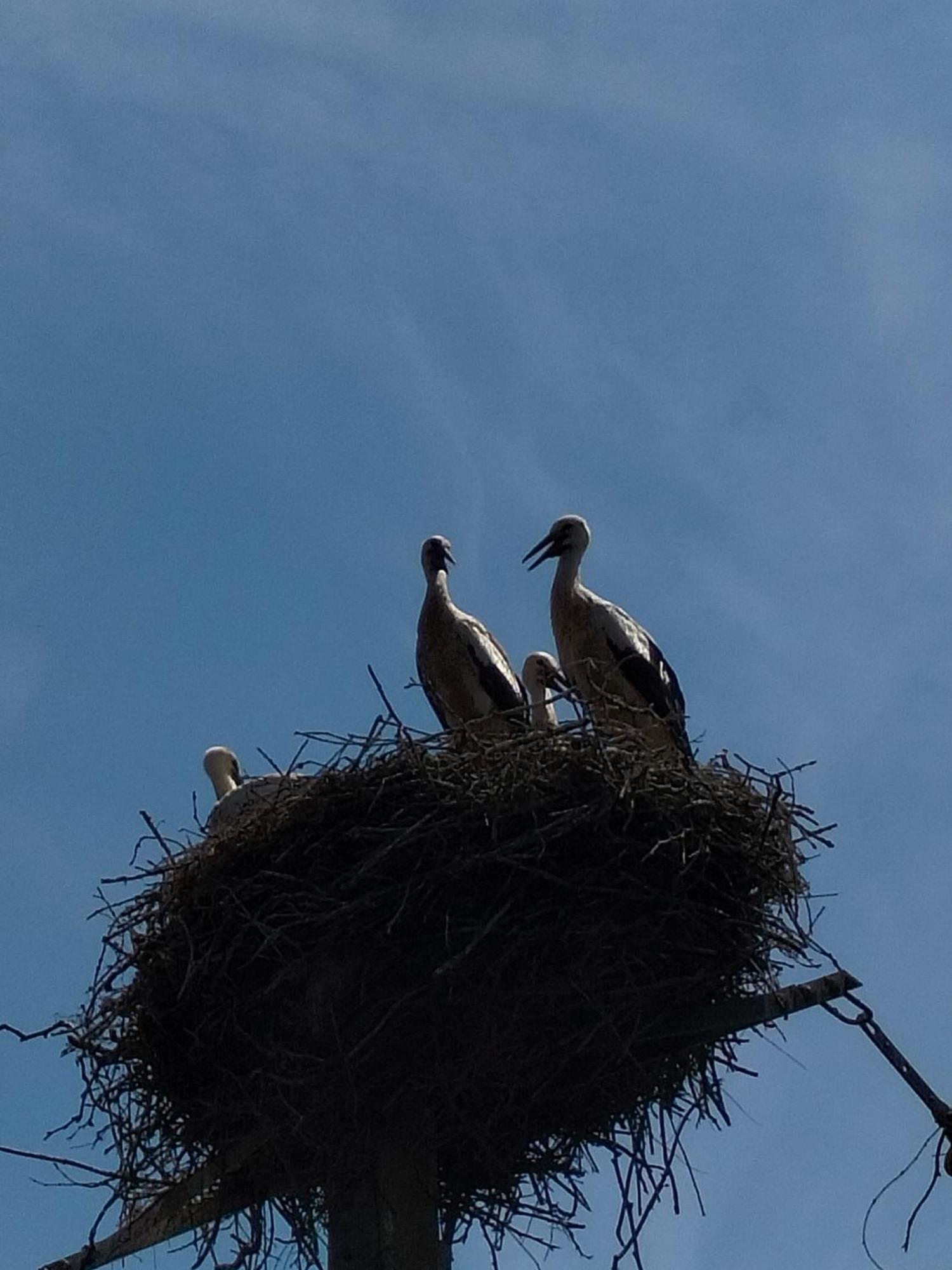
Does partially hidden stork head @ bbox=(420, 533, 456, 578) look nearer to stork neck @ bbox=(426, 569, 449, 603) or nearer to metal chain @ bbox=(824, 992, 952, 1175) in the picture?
stork neck @ bbox=(426, 569, 449, 603)

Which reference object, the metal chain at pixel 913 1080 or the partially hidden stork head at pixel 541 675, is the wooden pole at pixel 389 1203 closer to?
the metal chain at pixel 913 1080

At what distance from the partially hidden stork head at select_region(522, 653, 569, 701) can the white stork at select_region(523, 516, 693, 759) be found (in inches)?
3.4

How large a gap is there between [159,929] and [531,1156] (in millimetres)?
1076

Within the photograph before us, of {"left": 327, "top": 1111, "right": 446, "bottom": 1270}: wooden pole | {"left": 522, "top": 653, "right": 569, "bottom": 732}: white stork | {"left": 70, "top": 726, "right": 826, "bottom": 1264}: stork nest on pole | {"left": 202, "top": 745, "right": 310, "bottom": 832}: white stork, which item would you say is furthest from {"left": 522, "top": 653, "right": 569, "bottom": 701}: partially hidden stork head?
{"left": 327, "top": 1111, "right": 446, "bottom": 1270}: wooden pole

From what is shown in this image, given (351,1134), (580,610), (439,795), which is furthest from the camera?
(580,610)

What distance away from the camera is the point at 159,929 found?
17.1 feet

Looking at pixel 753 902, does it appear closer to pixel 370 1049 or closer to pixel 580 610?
pixel 370 1049

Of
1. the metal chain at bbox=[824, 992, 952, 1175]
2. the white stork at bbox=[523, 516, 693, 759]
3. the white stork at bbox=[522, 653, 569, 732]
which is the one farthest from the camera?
the white stork at bbox=[522, 653, 569, 732]

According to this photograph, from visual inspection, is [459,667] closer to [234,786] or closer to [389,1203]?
[234,786]

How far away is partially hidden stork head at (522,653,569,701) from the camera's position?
7.47 m

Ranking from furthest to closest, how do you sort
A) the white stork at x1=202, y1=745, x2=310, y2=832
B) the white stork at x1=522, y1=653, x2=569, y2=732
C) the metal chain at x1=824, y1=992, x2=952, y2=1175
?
the white stork at x1=522, y1=653, x2=569, y2=732 < the white stork at x1=202, y1=745, x2=310, y2=832 < the metal chain at x1=824, y1=992, x2=952, y2=1175

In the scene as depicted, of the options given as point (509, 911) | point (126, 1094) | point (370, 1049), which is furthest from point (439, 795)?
point (126, 1094)

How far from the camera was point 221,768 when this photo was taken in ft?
29.7

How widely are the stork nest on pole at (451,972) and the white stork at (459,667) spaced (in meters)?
2.08
